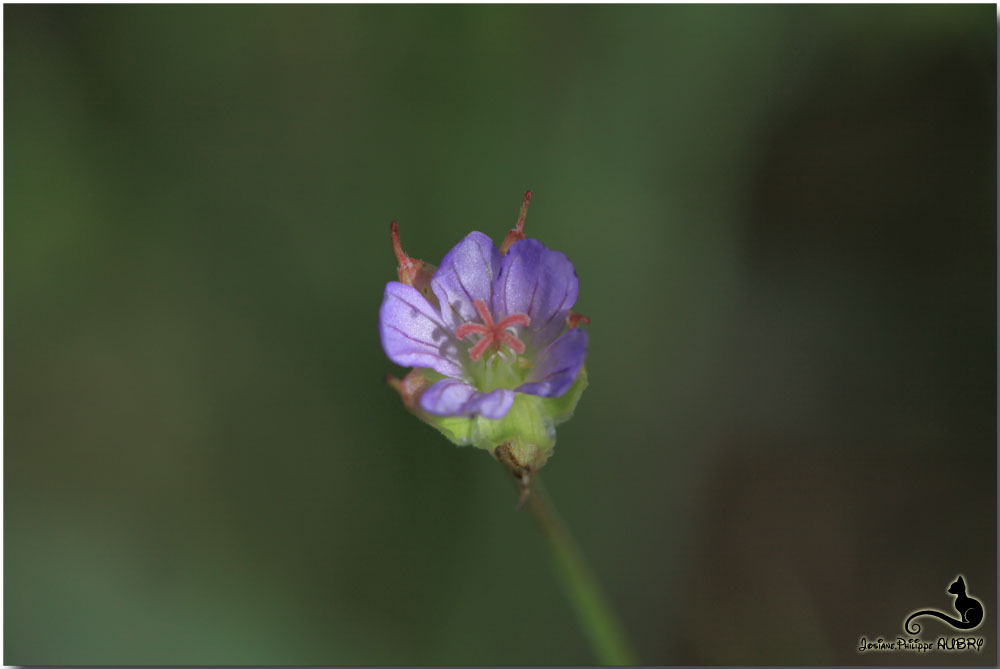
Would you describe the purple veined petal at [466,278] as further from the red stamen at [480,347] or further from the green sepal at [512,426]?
the green sepal at [512,426]

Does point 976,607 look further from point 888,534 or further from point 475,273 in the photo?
point 475,273

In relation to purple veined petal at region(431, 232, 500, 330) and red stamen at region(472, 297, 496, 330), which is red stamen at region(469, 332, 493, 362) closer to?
red stamen at region(472, 297, 496, 330)

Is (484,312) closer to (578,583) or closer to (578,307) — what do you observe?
(578,583)

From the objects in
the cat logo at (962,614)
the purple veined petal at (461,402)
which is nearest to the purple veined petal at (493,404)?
the purple veined petal at (461,402)

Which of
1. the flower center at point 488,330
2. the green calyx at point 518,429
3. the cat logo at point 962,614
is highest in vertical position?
the flower center at point 488,330

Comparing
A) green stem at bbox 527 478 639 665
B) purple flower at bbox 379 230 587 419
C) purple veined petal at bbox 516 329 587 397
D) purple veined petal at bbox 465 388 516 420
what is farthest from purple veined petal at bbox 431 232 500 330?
green stem at bbox 527 478 639 665

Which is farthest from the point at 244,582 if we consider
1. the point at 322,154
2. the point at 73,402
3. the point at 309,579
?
the point at 322,154

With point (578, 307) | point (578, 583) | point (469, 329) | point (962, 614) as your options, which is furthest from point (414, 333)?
point (962, 614)
